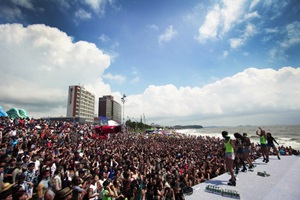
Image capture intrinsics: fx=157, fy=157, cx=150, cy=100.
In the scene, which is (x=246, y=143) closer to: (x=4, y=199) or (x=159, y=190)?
(x=159, y=190)

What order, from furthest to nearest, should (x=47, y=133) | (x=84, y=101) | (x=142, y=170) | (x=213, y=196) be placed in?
1. (x=84, y=101)
2. (x=47, y=133)
3. (x=142, y=170)
4. (x=213, y=196)

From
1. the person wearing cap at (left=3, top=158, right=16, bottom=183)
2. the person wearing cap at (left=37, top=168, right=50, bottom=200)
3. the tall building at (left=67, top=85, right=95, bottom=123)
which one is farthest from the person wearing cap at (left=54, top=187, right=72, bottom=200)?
the tall building at (left=67, top=85, right=95, bottom=123)

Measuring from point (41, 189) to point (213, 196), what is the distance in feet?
Answer: 17.5

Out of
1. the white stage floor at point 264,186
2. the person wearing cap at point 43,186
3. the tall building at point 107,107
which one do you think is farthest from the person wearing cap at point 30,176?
the tall building at point 107,107

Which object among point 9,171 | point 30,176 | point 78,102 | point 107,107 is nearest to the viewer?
point 9,171

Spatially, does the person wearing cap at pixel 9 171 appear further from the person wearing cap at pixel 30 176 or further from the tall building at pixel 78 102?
the tall building at pixel 78 102

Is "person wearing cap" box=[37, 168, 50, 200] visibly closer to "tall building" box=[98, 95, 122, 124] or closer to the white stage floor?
the white stage floor

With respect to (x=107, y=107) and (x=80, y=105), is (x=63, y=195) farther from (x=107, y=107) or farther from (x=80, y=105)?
(x=107, y=107)

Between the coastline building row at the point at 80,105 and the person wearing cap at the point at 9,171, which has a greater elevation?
the coastline building row at the point at 80,105

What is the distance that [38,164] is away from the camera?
7.06 m

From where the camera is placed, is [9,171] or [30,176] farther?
[30,176]

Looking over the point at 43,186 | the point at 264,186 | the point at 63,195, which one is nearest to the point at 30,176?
the point at 43,186

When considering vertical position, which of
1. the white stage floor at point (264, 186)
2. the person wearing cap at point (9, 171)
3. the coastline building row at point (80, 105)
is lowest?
the white stage floor at point (264, 186)

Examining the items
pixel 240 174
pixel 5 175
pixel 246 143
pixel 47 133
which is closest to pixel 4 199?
pixel 5 175
